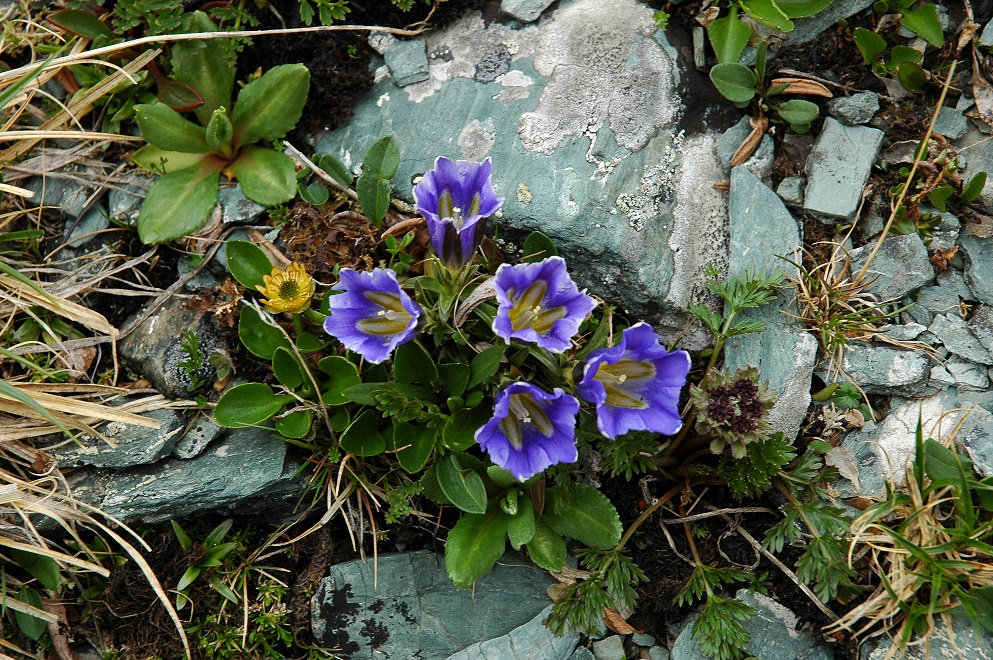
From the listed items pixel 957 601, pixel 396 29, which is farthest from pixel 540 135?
pixel 957 601

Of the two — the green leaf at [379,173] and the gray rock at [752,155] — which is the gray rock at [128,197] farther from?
the gray rock at [752,155]

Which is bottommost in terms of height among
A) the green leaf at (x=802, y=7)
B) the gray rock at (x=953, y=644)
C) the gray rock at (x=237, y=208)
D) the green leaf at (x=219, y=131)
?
the gray rock at (x=953, y=644)

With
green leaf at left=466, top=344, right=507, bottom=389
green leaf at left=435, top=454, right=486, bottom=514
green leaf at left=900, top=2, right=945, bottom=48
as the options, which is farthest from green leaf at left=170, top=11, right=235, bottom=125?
green leaf at left=900, top=2, right=945, bottom=48

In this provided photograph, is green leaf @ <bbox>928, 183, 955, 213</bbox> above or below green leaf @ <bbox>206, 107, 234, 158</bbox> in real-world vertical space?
below

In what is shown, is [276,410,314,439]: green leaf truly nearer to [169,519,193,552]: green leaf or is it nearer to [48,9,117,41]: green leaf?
[169,519,193,552]: green leaf

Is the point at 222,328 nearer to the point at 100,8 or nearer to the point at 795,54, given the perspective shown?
the point at 100,8

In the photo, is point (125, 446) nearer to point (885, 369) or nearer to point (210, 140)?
point (210, 140)

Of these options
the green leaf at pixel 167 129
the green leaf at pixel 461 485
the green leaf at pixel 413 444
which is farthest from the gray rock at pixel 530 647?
the green leaf at pixel 167 129
